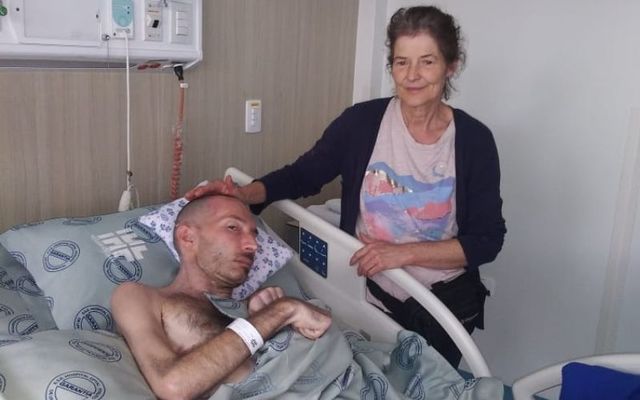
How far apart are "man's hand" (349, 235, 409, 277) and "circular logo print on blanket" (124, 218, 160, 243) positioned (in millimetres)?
501

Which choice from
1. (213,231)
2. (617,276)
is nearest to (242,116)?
(213,231)

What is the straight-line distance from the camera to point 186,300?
132cm

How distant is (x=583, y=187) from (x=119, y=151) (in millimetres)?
1554

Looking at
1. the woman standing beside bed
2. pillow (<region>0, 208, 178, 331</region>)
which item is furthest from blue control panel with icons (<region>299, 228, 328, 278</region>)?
pillow (<region>0, 208, 178, 331</region>)

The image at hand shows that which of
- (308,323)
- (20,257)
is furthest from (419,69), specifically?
(20,257)

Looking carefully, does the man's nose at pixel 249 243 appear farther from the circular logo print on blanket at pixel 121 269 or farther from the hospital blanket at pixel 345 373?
the circular logo print on blanket at pixel 121 269

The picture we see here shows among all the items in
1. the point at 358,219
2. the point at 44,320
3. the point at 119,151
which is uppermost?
the point at 119,151

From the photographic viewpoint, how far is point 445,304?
1592 millimetres

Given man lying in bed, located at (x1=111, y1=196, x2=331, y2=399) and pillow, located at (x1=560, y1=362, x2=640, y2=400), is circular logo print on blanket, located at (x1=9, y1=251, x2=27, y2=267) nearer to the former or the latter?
man lying in bed, located at (x1=111, y1=196, x2=331, y2=399)

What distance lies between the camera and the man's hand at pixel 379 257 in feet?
4.96

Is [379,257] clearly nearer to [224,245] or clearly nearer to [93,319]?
[224,245]

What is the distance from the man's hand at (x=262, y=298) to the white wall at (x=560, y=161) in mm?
1303

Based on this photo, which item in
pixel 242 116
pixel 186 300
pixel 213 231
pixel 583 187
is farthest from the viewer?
pixel 583 187

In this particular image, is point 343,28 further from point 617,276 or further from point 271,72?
point 617,276
